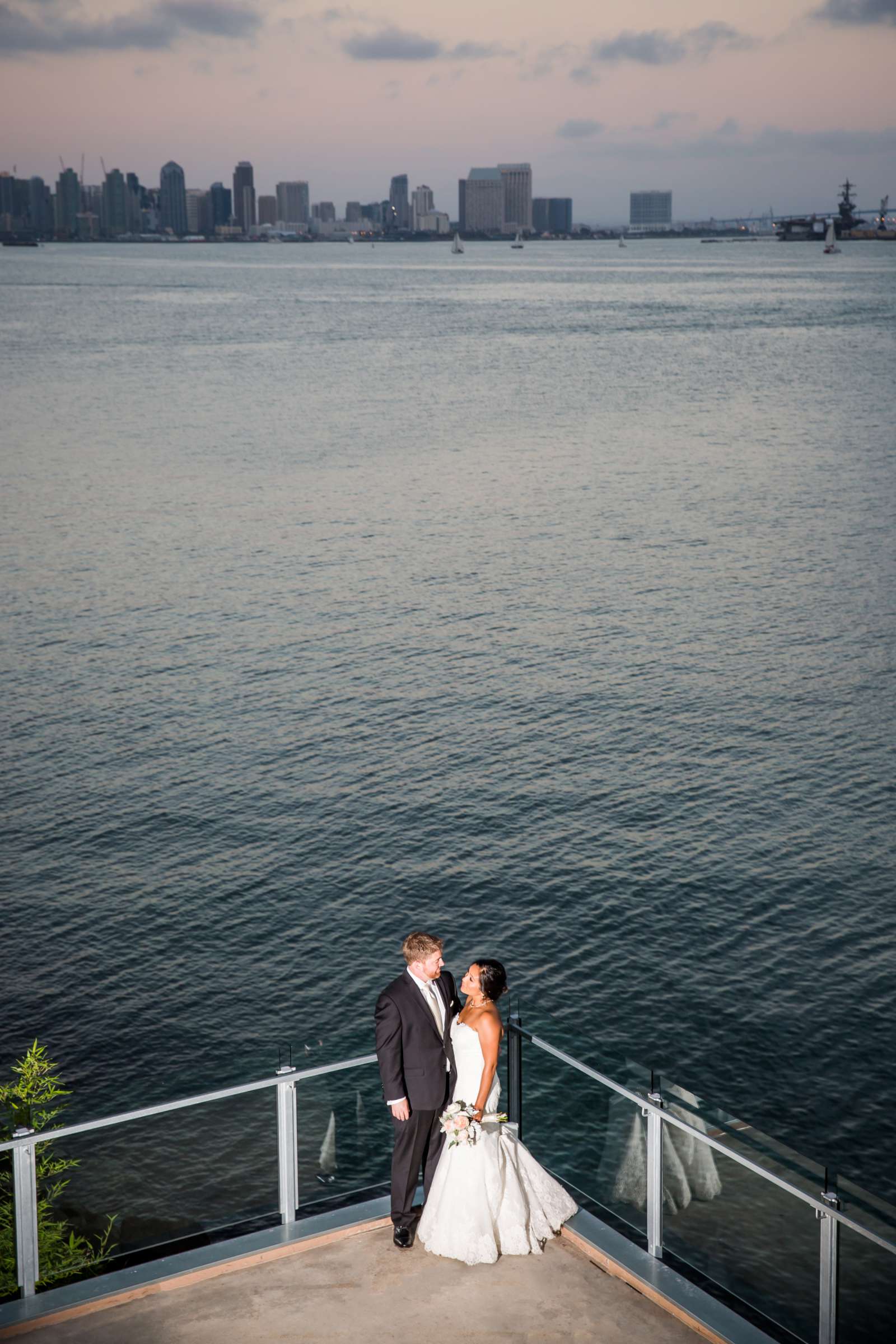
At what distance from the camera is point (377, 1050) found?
869cm

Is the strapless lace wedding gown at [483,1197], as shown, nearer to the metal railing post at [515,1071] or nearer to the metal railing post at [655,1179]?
the metal railing post at [655,1179]

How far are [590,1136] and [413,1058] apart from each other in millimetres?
1599

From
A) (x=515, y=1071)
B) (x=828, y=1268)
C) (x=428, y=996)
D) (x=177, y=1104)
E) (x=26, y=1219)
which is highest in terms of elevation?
(x=428, y=996)

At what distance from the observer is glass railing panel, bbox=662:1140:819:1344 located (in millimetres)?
7805

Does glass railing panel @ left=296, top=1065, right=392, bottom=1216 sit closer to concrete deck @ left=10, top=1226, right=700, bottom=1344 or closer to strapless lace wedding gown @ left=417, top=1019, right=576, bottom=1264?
strapless lace wedding gown @ left=417, top=1019, right=576, bottom=1264

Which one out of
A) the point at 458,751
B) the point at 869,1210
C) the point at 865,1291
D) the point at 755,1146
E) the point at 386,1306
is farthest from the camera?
the point at 458,751

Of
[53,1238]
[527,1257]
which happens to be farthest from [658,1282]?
[53,1238]

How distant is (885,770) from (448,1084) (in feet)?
91.0

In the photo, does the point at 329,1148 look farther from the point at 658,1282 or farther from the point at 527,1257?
the point at 658,1282

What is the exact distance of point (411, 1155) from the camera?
28.8ft

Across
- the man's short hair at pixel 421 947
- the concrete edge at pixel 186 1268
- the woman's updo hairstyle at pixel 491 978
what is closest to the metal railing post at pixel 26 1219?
the concrete edge at pixel 186 1268

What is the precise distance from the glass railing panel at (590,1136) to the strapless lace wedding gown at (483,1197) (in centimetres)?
31

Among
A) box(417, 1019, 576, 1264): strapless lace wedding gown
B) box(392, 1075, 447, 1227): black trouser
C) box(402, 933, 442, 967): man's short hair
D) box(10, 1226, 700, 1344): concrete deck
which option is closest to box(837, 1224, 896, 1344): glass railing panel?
box(10, 1226, 700, 1344): concrete deck

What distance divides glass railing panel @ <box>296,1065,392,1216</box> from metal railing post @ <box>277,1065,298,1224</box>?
0.06m
